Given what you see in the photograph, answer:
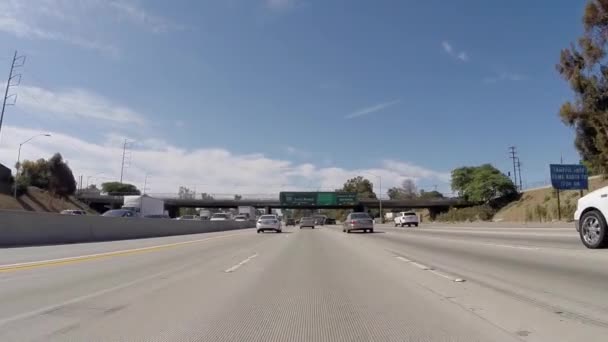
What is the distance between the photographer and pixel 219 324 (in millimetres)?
6441

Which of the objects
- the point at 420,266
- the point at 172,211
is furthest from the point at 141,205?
the point at 172,211

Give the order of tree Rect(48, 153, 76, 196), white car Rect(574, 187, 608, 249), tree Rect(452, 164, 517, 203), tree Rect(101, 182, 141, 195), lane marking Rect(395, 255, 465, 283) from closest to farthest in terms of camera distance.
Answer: lane marking Rect(395, 255, 465, 283) → white car Rect(574, 187, 608, 249) → tree Rect(48, 153, 76, 196) → tree Rect(452, 164, 517, 203) → tree Rect(101, 182, 141, 195)

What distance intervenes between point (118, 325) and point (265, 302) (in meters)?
2.43

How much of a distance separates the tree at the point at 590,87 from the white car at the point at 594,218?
3123 centimetres

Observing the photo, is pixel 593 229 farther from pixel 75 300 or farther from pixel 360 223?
pixel 360 223

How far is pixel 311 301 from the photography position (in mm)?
8164

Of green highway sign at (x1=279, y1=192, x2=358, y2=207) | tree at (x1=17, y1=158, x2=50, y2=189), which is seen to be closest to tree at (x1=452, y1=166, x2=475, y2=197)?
green highway sign at (x1=279, y1=192, x2=358, y2=207)

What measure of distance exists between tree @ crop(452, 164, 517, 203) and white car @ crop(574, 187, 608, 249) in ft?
304

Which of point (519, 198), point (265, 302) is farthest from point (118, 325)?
point (519, 198)

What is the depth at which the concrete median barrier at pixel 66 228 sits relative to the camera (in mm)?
21909

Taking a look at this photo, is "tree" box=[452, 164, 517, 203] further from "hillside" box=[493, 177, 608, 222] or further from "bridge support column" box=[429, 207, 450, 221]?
"hillside" box=[493, 177, 608, 222]

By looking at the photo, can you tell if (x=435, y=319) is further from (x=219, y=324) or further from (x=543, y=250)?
(x=543, y=250)

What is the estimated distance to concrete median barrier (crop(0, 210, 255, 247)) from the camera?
21.9 meters

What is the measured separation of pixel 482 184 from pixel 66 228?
92.2 metres
